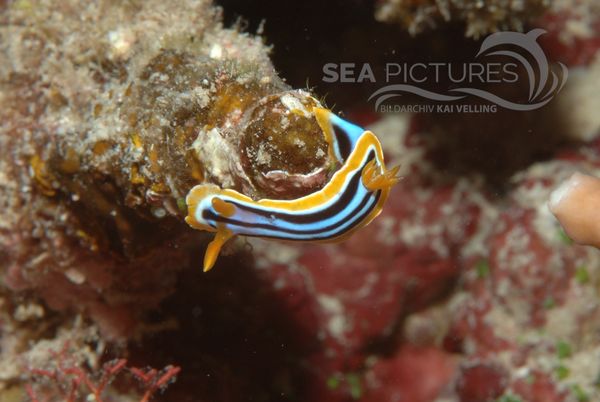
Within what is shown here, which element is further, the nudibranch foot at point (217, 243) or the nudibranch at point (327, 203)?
the nudibranch foot at point (217, 243)

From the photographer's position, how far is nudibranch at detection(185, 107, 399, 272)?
216 cm

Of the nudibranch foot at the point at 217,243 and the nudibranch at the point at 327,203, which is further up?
the nudibranch at the point at 327,203

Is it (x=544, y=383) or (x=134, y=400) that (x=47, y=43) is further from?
(x=544, y=383)

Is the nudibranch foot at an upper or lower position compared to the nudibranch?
lower

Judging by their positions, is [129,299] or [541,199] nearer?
[129,299]

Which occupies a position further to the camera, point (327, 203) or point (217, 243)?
point (217, 243)

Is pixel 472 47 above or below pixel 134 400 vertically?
above

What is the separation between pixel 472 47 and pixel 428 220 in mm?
1872

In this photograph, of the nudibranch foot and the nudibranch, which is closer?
the nudibranch

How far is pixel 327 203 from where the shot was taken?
216 cm

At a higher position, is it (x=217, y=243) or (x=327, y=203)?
(x=327, y=203)

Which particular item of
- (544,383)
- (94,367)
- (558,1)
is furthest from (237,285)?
(558,1)

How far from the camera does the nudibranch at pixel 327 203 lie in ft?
7.09

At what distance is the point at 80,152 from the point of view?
10.1 ft
